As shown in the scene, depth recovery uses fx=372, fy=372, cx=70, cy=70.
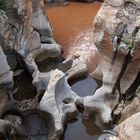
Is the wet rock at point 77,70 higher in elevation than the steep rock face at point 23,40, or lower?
lower

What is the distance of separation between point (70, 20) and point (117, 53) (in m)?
7.62

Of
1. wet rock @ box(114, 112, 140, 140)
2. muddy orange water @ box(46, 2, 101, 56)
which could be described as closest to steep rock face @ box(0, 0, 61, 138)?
muddy orange water @ box(46, 2, 101, 56)

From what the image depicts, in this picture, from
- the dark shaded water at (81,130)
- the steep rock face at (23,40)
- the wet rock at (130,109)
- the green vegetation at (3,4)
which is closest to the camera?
the wet rock at (130,109)

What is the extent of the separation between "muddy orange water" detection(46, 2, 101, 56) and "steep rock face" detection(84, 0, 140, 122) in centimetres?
445

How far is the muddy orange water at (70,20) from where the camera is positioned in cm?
1976

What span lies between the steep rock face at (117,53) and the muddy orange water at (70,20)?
445cm

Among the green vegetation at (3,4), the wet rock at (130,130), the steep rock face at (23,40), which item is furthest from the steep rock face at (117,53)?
the wet rock at (130,130)

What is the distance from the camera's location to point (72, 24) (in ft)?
68.3

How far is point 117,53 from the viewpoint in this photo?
46.3 ft

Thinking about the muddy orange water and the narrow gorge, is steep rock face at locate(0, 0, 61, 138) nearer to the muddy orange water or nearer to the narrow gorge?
the narrow gorge

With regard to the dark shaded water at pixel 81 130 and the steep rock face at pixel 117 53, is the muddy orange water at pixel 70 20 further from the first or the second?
the dark shaded water at pixel 81 130

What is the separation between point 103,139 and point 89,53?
993 centimetres

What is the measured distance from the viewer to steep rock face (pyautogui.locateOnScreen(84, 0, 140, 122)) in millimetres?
13961

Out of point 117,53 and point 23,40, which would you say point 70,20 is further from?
point 117,53
